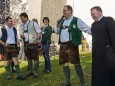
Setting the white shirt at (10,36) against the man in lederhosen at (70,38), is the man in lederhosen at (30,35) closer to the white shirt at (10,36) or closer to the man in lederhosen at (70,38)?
the white shirt at (10,36)

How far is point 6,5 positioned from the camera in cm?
2203

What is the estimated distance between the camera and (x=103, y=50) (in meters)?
8.17

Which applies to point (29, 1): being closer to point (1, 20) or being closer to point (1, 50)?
point (1, 20)

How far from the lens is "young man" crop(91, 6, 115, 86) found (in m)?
8.07

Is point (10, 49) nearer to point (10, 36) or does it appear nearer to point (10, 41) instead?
point (10, 41)

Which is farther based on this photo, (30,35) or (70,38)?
(30,35)

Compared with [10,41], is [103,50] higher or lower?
lower

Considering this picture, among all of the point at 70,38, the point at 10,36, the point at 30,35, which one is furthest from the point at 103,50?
the point at 10,36

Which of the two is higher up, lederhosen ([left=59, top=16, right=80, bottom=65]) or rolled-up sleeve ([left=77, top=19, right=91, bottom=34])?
rolled-up sleeve ([left=77, top=19, right=91, bottom=34])

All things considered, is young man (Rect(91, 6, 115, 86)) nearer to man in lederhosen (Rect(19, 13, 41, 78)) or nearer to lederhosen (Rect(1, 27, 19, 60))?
man in lederhosen (Rect(19, 13, 41, 78))

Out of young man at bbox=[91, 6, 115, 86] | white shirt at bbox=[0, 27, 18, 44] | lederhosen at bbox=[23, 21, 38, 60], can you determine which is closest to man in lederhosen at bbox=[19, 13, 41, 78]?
lederhosen at bbox=[23, 21, 38, 60]

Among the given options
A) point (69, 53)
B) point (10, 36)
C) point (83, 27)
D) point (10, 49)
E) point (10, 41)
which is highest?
point (83, 27)

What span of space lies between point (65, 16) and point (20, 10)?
11.7 metres

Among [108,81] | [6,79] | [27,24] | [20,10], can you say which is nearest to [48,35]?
[27,24]
